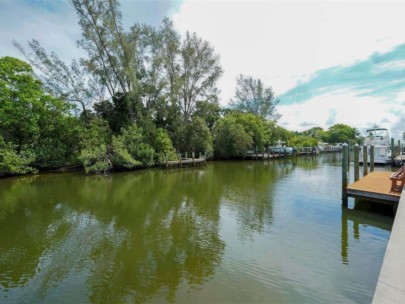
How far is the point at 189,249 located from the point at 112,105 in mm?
24682

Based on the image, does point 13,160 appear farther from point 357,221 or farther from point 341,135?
point 341,135

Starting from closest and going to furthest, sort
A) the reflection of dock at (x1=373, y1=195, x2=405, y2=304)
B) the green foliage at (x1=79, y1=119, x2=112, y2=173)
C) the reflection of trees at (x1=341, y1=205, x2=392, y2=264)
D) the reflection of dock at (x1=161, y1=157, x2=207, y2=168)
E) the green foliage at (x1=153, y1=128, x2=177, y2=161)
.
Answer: the reflection of dock at (x1=373, y1=195, x2=405, y2=304) < the reflection of trees at (x1=341, y1=205, x2=392, y2=264) < the green foliage at (x1=79, y1=119, x2=112, y2=173) < the reflection of dock at (x1=161, y1=157, x2=207, y2=168) < the green foliage at (x1=153, y1=128, x2=177, y2=161)

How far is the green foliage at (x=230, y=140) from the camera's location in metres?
36.4

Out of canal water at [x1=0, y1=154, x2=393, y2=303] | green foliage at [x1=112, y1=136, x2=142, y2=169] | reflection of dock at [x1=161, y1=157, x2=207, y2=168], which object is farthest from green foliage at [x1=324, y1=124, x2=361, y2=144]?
canal water at [x1=0, y1=154, x2=393, y2=303]

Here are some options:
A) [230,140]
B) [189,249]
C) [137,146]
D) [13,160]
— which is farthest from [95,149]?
[230,140]

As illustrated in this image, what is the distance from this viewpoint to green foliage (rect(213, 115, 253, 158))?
3638 centimetres

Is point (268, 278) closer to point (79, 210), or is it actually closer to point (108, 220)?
point (108, 220)

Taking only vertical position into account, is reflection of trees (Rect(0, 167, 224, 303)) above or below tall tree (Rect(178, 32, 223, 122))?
below

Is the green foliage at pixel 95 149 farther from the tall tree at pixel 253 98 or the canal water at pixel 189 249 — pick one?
the tall tree at pixel 253 98

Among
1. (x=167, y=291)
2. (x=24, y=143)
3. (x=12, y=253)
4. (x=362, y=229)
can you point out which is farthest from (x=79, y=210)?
(x=24, y=143)

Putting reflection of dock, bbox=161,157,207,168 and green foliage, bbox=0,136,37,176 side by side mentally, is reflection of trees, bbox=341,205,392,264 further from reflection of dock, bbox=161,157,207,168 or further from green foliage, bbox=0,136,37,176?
green foliage, bbox=0,136,37,176

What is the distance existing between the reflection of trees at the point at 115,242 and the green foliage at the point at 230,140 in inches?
912

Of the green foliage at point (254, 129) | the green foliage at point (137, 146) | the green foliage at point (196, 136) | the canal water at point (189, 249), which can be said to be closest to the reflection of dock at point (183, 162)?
the green foliage at point (137, 146)

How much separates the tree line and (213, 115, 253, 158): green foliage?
0.14m
